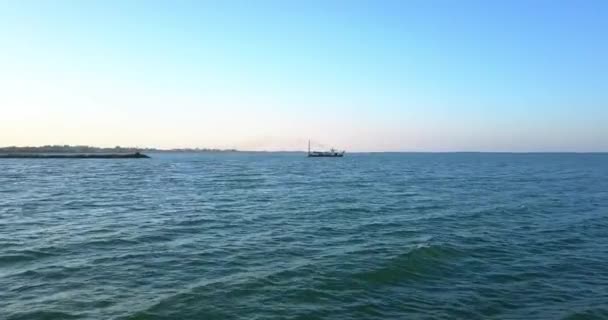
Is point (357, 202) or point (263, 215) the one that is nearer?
point (263, 215)

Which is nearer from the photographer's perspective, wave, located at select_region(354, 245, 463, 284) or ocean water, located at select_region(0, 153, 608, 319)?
ocean water, located at select_region(0, 153, 608, 319)

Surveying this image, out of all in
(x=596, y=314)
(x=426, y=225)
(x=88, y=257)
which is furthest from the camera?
(x=426, y=225)

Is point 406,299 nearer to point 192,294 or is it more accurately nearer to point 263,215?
point 192,294

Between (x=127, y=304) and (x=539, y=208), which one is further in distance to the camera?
(x=539, y=208)

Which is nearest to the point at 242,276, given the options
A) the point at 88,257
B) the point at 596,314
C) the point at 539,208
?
the point at 88,257

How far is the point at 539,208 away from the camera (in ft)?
119

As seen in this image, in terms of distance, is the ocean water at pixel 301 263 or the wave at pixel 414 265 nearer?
the ocean water at pixel 301 263

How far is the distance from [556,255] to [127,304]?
17.2m

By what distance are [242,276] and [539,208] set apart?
93.1 ft

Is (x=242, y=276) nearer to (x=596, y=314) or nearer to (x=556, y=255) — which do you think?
(x=596, y=314)

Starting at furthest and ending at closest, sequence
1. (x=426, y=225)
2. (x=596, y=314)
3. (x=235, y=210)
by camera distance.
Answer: (x=235, y=210) → (x=426, y=225) → (x=596, y=314)

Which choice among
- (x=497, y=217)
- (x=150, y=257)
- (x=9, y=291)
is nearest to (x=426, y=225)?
(x=497, y=217)

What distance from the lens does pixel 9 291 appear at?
46.9 ft

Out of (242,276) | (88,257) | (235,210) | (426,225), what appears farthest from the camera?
(235,210)
